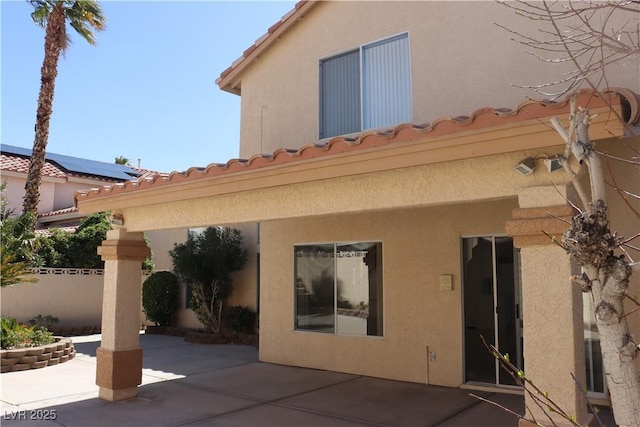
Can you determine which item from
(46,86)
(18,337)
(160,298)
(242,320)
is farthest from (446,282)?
(46,86)

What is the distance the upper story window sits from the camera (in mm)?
9805

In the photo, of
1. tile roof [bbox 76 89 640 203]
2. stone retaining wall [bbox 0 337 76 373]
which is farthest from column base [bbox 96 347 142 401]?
stone retaining wall [bbox 0 337 76 373]

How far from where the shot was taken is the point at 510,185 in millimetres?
5070

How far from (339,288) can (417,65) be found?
14.7 ft

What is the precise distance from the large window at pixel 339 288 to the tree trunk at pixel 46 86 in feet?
42.0

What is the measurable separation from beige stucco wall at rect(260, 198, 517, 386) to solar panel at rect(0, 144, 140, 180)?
17.1 metres

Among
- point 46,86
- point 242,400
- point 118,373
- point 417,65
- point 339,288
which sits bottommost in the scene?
point 242,400

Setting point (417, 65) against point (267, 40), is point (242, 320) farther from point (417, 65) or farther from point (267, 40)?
point (417, 65)

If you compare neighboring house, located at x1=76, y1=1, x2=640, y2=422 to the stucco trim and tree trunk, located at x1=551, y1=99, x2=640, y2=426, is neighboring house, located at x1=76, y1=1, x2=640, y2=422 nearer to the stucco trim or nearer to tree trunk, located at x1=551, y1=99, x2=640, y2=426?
the stucco trim

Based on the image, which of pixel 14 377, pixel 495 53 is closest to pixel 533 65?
pixel 495 53

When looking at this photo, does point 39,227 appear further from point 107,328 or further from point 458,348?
point 458,348

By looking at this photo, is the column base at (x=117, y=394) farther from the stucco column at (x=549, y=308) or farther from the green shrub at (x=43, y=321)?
the green shrub at (x=43, y=321)

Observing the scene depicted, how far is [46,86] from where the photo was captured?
20031mm

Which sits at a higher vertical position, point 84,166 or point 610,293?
point 84,166
